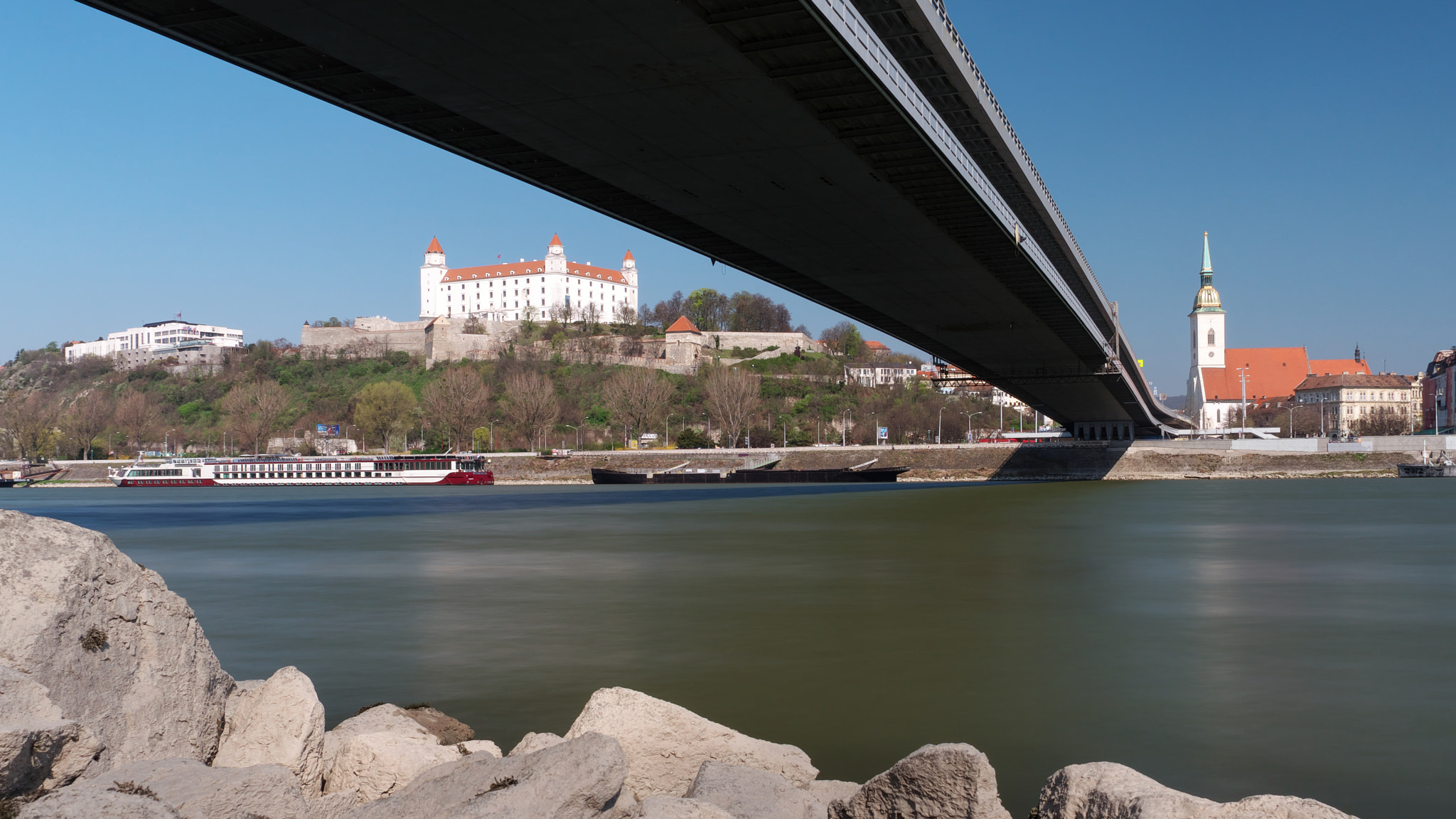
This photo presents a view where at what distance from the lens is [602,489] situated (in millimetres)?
63094

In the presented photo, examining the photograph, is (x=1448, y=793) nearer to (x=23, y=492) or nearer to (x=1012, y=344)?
(x=1012, y=344)

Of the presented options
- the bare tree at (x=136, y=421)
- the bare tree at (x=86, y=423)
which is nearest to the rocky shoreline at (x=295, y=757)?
the bare tree at (x=86, y=423)

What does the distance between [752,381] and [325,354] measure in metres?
61.3

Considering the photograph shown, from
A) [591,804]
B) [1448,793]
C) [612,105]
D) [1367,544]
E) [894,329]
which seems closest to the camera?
[591,804]

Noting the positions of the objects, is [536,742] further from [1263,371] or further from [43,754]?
[1263,371]

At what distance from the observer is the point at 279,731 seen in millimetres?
5461

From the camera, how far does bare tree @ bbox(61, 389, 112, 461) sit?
9325 centimetres

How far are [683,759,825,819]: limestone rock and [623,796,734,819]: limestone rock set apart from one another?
260 millimetres

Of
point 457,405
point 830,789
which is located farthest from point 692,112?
point 457,405

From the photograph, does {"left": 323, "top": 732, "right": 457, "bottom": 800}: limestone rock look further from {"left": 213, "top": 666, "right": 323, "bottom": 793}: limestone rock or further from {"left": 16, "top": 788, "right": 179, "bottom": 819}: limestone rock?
{"left": 16, "top": 788, "right": 179, "bottom": 819}: limestone rock

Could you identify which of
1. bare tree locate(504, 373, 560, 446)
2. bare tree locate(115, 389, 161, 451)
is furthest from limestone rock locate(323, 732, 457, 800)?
bare tree locate(115, 389, 161, 451)

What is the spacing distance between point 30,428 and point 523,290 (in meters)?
67.7

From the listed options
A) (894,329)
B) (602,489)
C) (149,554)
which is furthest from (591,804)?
(602,489)

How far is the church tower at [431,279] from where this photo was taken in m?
154
